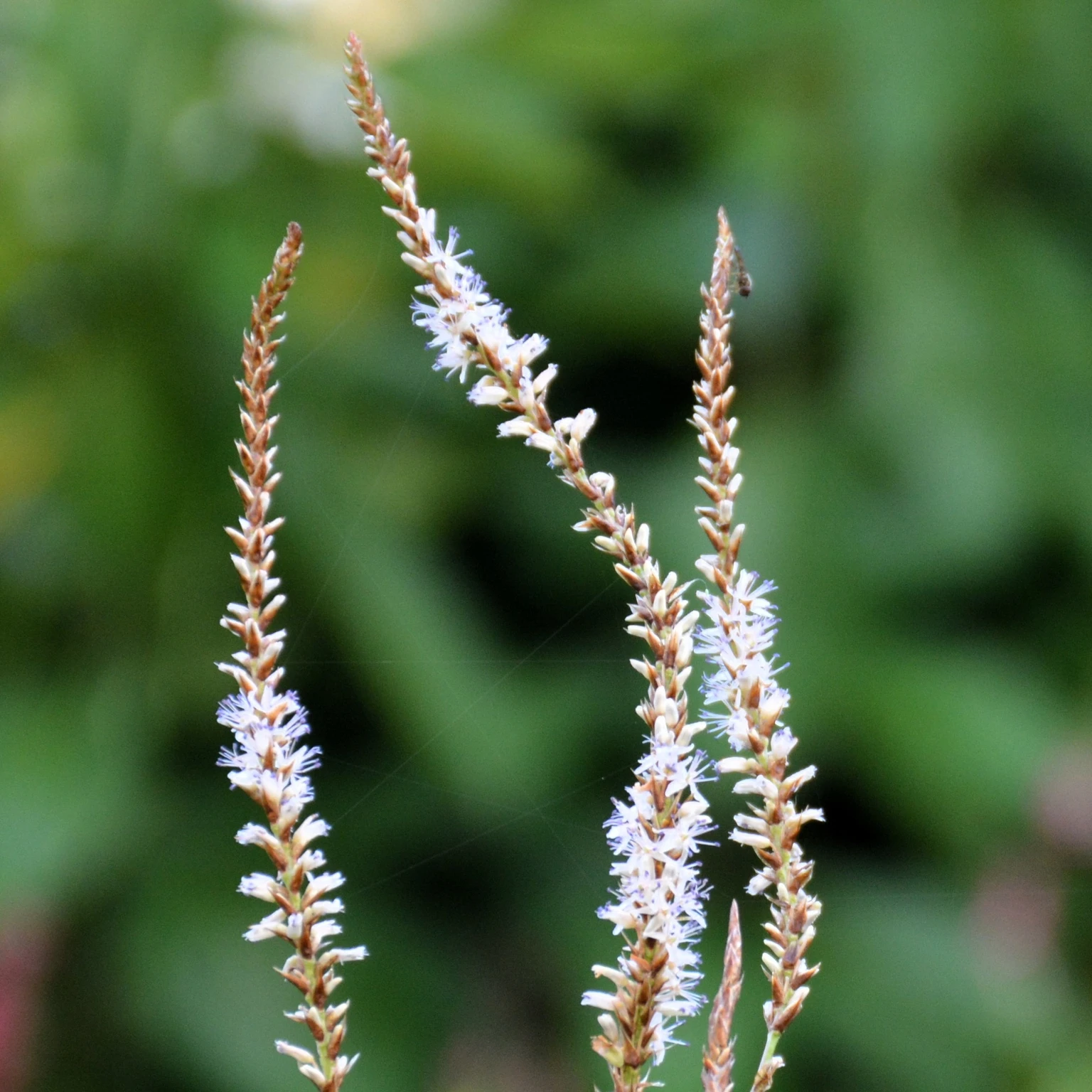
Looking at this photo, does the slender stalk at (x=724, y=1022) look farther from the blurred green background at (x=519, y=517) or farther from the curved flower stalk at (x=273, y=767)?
the blurred green background at (x=519, y=517)

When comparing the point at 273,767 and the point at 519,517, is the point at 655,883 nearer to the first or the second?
the point at 273,767

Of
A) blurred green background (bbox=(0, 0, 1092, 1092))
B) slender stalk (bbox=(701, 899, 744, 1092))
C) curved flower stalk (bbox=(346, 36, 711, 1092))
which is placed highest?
blurred green background (bbox=(0, 0, 1092, 1092))

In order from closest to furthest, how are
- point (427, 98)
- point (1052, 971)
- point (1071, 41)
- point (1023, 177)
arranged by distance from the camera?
point (427, 98) < point (1052, 971) < point (1071, 41) < point (1023, 177)

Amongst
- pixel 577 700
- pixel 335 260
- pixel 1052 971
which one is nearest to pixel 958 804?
pixel 1052 971

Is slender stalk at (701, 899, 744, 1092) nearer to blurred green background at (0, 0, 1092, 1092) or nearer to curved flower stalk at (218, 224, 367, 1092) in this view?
curved flower stalk at (218, 224, 367, 1092)

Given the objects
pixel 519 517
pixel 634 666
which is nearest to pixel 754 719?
pixel 634 666

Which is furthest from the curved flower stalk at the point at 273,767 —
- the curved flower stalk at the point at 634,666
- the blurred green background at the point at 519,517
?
the blurred green background at the point at 519,517

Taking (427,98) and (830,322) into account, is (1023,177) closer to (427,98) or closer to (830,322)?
(830,322)

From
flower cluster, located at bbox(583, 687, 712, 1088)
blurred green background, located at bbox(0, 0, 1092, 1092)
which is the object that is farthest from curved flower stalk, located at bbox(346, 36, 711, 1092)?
blurred green background, located at bbox(0, 0, 1092, 1092)
